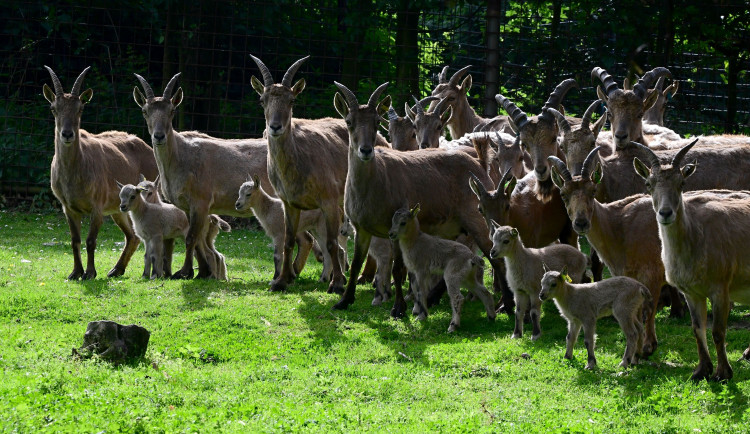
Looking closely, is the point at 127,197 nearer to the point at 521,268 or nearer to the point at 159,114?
the point at 159,114

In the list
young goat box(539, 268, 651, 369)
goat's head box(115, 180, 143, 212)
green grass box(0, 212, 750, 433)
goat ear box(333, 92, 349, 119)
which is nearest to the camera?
green grass box(0, 212, 750, 433)

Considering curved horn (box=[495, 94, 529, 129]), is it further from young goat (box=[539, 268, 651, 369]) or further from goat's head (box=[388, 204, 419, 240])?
young goat (box=[539, 268, 651, 369])

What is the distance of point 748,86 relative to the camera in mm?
19000

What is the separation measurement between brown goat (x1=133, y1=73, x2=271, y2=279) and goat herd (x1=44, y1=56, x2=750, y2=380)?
0.08 feet

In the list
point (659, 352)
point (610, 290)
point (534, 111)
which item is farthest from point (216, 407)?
point (534, 111)

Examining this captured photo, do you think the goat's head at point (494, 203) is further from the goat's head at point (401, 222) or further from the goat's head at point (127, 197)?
the goat's head at point (127, 197)

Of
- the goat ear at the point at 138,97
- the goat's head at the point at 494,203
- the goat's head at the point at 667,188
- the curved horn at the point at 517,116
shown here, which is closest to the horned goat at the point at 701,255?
the goat's head at the point at 667,188

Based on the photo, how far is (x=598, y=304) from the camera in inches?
325

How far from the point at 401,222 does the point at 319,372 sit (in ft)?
8.43

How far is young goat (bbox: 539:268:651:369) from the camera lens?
8.12m

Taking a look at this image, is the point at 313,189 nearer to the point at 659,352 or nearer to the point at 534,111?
the point at 659,352

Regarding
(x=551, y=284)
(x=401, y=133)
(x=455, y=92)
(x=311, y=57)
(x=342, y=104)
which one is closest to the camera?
(x=551, y=284)

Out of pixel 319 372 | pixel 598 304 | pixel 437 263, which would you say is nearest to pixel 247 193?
pixel 437 263

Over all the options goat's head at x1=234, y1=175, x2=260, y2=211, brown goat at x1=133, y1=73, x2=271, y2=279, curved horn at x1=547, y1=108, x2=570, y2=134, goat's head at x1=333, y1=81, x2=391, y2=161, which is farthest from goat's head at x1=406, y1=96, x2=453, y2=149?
goat's head at x1=333, y1=81, x2=391, y2=161
